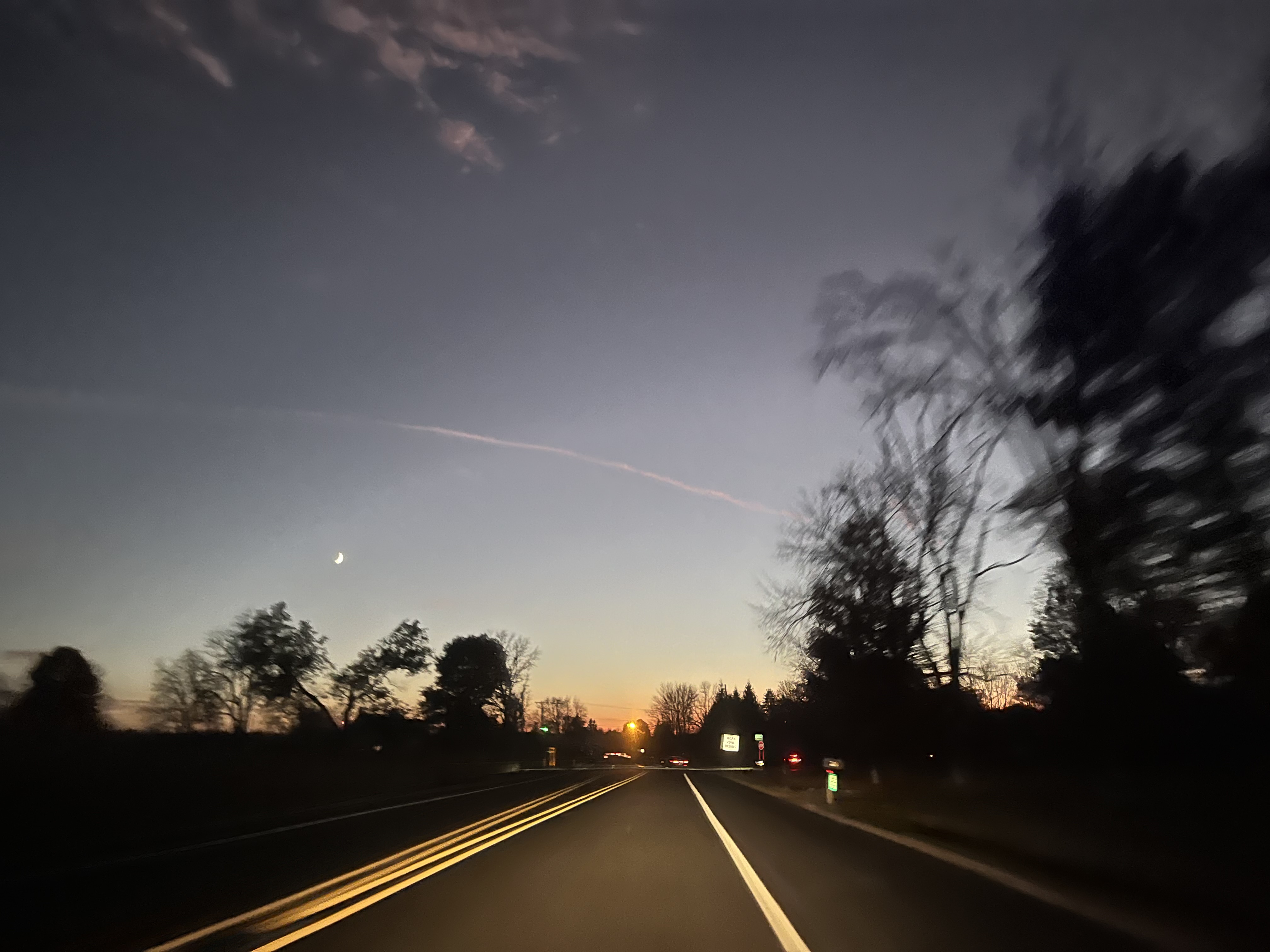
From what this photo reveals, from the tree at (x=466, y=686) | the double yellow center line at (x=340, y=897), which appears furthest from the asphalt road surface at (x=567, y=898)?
the tree at (x=466, y=686)

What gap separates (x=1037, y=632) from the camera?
20172 millimetres

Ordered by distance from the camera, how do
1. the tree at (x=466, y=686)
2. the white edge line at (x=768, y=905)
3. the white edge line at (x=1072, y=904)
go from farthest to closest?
the tree at (x=466, y=686), the white edge line at (x=1072, y=904), the white edge line at (x=768, y=905)

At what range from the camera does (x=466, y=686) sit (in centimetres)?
8800

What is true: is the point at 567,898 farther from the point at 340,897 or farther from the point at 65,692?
the point at 65,692

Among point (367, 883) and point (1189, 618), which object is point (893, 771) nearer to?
point (1189, 618)

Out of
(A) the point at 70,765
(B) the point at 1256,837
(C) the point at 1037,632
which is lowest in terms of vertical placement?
(B) the point at 1256,837

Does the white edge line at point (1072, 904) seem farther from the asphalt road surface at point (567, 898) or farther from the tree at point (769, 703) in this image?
the tree at point (769, 703)

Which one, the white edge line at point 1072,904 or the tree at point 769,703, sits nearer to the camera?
the white edge line at point 1072,904

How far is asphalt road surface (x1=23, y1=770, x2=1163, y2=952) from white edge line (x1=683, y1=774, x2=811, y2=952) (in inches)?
1.7

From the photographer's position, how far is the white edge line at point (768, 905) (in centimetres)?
758

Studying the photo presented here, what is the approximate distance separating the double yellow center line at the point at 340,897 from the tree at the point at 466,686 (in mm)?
67048

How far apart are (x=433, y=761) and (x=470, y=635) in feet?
131

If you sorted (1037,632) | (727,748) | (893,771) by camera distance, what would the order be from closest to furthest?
(1037,632) → (893,771) → (727,748)

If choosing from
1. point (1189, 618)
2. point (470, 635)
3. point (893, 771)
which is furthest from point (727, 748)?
point (1189, 618)
